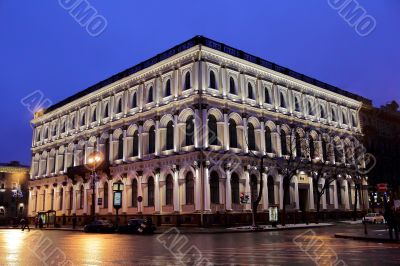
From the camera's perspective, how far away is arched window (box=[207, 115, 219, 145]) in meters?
41.4

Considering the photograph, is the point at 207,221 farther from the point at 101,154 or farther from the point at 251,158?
the point at 101,154

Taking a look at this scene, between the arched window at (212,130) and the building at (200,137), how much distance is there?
0.35 ft

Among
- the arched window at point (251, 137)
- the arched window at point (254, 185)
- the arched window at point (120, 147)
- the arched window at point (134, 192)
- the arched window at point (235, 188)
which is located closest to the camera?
the arched window at point (235, 188)

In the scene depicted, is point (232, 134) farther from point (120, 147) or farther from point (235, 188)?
point (120, 147)

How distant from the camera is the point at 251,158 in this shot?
43562 mm

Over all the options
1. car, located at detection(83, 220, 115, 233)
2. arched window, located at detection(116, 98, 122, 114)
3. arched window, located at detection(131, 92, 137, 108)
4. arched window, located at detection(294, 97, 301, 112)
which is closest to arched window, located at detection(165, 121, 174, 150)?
arched window, located at detection(131, 92, 137, 108)

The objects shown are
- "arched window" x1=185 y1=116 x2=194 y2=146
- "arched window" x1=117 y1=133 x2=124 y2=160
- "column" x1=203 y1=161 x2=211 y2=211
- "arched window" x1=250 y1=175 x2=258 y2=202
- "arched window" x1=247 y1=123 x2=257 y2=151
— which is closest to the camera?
"column" x1=203 y1=161 x2=211 y2=211

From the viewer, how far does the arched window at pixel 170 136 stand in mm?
43588

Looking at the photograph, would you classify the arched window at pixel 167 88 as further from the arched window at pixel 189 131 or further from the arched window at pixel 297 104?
the arched window at pixel 297 104

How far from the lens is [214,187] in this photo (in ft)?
134

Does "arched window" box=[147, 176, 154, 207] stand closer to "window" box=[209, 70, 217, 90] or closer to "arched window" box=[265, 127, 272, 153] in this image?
"window" box=[209, 70, 217, 90]

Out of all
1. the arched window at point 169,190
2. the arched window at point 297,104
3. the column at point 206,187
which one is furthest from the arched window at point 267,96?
the arched window at point 169,190

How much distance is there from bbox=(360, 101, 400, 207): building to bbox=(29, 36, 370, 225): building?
2.96m

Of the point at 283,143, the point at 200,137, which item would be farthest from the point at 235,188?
the point at 283,143
